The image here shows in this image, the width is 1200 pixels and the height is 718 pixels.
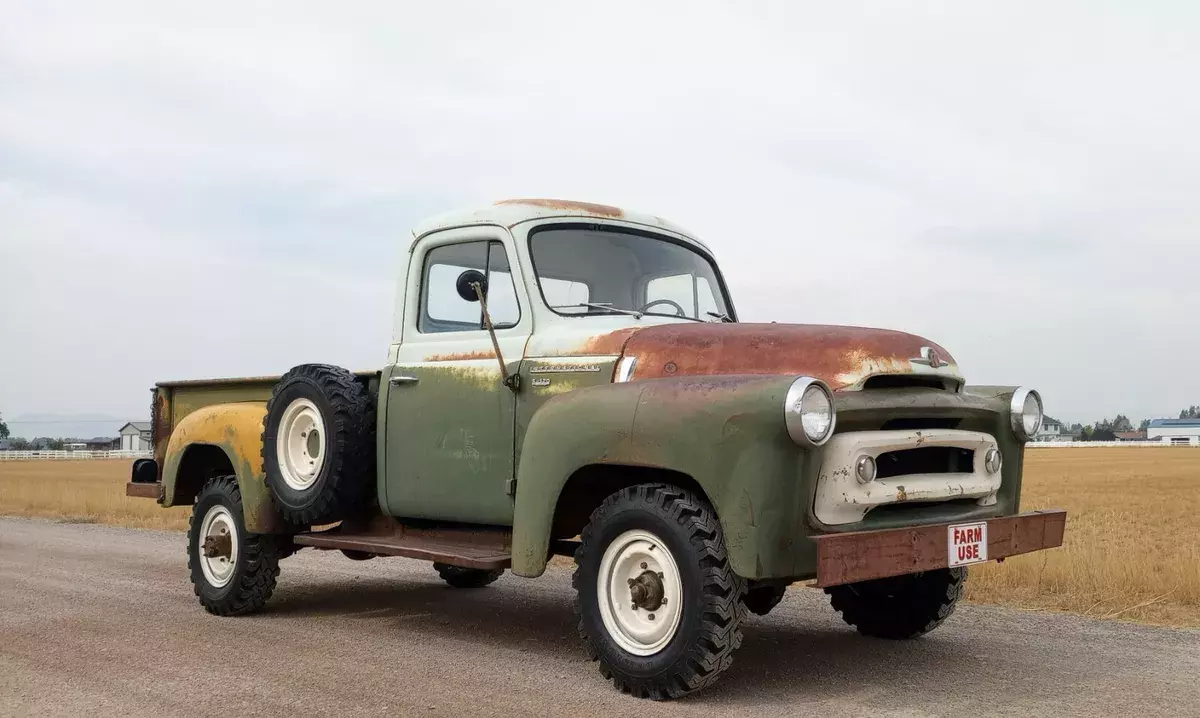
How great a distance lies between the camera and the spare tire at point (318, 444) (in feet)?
21.9

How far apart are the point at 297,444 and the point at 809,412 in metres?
3.74

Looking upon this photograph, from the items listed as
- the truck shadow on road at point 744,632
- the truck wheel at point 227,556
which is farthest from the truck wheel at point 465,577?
the truck wheel at point 227,556

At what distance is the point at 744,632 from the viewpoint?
6871 millimetres

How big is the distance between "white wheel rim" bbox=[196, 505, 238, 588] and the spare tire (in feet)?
2.72

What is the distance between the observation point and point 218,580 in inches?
305

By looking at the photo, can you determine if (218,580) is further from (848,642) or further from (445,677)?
(848,642)

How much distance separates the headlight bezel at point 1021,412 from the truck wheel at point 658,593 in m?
1.90

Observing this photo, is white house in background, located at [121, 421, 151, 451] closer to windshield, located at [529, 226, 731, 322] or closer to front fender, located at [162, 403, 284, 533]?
front fender, located at [162, 403, 284, 533]

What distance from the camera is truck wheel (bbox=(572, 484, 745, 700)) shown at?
4711 mm

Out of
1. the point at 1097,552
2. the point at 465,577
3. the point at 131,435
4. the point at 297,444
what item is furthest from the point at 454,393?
the point at 131,435

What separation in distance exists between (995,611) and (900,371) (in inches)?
119

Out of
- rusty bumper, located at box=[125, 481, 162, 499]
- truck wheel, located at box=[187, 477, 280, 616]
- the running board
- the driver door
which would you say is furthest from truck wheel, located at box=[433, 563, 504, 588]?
the driver door

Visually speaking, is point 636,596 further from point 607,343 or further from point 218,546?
point 218,546

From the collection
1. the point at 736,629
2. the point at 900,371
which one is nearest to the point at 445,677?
the point at 736,629
